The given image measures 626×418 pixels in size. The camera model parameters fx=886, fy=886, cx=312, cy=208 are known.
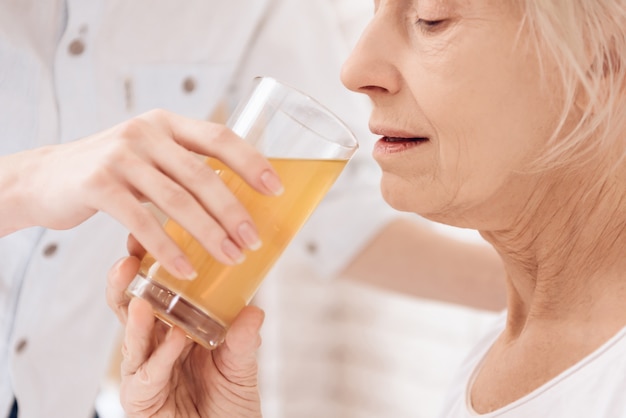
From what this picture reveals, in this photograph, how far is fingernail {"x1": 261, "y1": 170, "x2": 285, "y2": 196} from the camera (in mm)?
931

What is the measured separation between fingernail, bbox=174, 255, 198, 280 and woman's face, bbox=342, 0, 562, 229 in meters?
0.28

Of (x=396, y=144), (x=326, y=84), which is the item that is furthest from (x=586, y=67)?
(x=326, y=84)

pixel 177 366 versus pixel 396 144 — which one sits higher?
pixel 396 144

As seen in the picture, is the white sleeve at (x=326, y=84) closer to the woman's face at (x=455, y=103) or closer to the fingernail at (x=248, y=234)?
the woman's face at (x=455, y=103)

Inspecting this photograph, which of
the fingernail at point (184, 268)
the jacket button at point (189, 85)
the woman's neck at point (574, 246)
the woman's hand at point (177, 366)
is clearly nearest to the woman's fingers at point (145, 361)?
the woman's hand at point (177, 366)

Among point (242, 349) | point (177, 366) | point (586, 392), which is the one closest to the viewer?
point (586, 392)

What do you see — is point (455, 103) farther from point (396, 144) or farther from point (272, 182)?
point (272, 182)

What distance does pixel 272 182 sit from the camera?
93 cm

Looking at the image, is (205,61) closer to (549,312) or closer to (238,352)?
(238,352)

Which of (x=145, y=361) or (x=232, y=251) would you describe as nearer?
(x=232, y=251)

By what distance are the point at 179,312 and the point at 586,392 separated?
1.54ft

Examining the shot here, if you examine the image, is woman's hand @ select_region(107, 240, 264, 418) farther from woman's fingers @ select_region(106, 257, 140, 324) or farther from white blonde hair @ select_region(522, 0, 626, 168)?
white blonde hair @ select_region(522, 0, 626, 168)

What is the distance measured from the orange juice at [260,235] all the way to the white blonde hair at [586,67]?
261mm

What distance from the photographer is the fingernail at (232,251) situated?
0.92 metres
